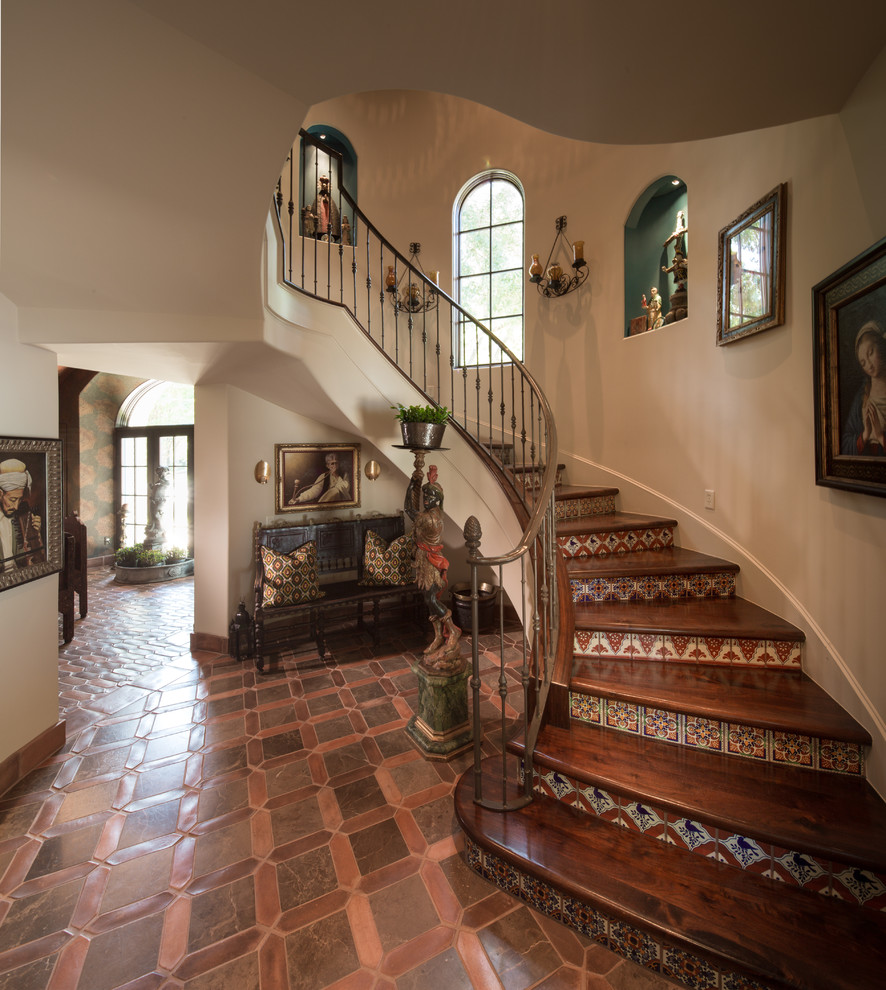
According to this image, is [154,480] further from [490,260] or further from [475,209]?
[475,209]

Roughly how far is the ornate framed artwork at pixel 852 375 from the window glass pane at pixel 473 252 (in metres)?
3.84

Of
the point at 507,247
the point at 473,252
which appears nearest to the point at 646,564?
the point at 507,247

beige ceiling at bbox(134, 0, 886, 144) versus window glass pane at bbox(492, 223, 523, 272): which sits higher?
window glass pane at bbox(492, 223, 523, 272)

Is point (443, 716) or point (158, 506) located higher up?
point (158, 506)

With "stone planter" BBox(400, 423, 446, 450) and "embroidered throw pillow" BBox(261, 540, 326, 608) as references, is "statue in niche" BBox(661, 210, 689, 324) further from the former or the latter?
"embroidered throw pillow" BBox(261, 540, 326, 608)

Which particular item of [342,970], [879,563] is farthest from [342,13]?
[342,970]

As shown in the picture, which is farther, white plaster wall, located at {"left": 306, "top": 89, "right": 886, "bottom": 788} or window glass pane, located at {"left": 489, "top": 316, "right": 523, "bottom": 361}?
window glass pane, located at {"left": 489, "top": 316, "right": 523, "bottom": 361}

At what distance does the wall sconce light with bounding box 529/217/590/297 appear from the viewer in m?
4.17

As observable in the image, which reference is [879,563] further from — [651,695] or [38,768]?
[38,768]

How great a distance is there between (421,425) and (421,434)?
64 mm

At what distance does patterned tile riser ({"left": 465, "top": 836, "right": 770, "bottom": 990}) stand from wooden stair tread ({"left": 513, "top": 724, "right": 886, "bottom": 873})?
1.16ft

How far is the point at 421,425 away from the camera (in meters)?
3.17

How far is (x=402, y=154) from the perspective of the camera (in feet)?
17.1

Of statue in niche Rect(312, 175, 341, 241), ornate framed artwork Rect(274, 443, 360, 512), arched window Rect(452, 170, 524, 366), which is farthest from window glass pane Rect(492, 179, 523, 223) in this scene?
ornate framed artwork Rect(274, 443, 360, 512)
